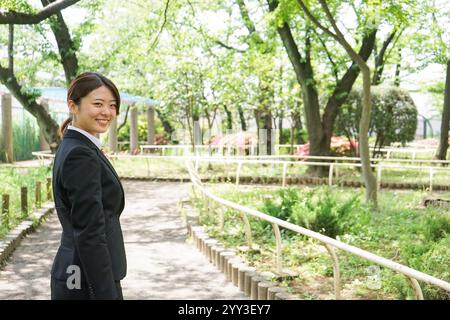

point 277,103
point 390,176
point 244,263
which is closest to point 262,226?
point 244,263

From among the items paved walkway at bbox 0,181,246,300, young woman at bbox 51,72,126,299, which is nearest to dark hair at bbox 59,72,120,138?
young woman at bbox 51,72,126,299

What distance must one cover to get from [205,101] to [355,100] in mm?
4956

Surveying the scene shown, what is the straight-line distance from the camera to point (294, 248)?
736 centimetres

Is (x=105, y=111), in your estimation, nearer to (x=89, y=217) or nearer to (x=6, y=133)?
(x=89, y=217)

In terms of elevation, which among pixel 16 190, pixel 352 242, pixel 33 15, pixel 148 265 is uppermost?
pixel 33 15

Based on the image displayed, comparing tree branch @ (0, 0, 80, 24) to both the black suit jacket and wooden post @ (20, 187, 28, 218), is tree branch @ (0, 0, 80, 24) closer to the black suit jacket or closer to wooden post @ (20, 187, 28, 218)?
wooden post @ (20, 187, 28, 218)

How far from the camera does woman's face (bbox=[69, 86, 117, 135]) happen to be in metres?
2.87

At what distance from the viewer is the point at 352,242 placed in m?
7.71

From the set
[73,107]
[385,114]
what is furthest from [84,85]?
[385,114]

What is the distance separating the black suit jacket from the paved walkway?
3.50 metres

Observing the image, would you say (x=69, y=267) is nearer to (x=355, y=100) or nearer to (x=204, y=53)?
(x=355, y=100)

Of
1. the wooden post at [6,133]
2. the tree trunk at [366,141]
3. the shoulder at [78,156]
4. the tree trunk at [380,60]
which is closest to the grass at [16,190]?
the wooden post at [6,133]

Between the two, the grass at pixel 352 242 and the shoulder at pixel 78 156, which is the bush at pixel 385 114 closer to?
the grass at pixel 352 242

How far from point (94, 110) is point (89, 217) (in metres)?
0.49
